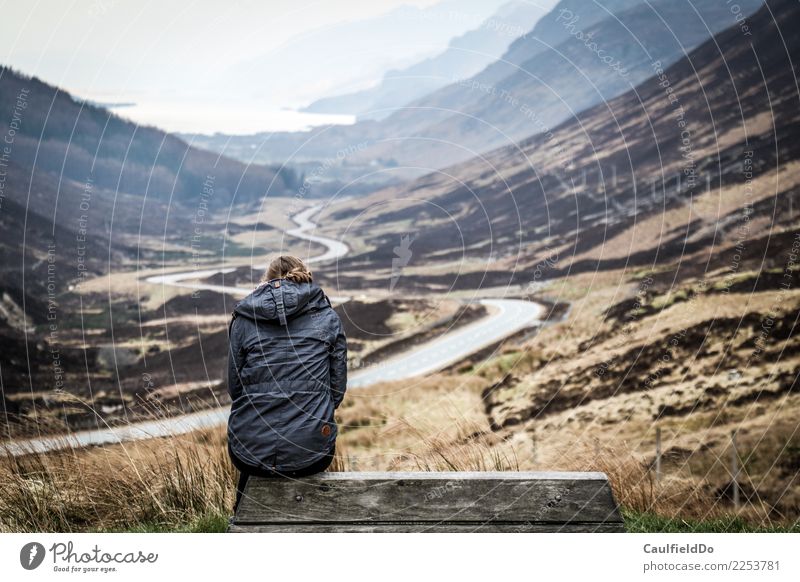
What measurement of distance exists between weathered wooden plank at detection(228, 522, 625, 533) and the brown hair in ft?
3.90

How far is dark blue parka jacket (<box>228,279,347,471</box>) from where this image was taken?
318 centimetres

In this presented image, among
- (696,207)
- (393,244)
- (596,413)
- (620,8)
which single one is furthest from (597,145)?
(596,413)

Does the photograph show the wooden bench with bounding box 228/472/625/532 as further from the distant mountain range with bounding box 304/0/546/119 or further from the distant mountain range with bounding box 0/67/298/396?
the distant mountain range with bounding box 0/67/298/396

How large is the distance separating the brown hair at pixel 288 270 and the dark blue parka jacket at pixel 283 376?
0.09m

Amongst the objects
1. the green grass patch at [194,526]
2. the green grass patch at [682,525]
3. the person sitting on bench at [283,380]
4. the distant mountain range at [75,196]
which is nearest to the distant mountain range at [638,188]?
the distant mountain range at [75,196]

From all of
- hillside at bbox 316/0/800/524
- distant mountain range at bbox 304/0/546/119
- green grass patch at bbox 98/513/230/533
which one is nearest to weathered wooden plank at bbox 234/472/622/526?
green grass patch at bbox 98/513/230/533

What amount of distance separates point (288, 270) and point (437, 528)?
1.48 m

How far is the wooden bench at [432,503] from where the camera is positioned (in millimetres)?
3104

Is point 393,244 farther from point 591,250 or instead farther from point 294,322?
point 294,322

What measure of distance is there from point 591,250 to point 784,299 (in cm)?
484

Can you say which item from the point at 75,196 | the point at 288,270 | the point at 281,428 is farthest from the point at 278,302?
the point at 75,196

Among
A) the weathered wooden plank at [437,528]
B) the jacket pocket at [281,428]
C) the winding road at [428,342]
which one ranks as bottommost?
the winding road at [428,342]

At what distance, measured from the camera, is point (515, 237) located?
14.6m

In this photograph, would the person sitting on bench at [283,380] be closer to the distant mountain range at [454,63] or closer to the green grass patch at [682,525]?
the green grass patch at [682,525]
